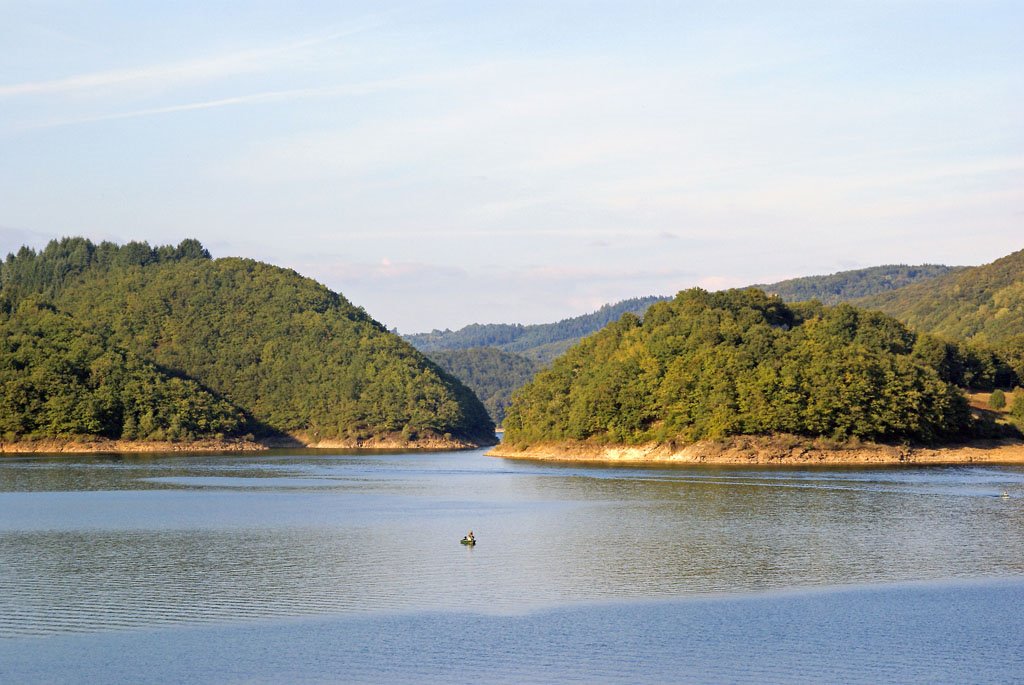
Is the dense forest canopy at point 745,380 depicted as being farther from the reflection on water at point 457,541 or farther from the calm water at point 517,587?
the calm water at point 517,587

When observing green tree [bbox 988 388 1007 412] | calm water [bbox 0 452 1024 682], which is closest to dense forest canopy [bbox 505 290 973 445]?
green tree [bbox 988 388 1007 412]

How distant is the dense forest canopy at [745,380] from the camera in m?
120

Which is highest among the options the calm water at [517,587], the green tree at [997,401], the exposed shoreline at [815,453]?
the green tree at [997,401]

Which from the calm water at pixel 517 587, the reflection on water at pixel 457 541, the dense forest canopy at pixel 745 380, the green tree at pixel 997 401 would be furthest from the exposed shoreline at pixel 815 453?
the calm water at pixel 517 587

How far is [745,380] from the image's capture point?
12406cm

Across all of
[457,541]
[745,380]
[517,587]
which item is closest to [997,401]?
[745,380]

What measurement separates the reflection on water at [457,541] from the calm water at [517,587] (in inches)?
8.7

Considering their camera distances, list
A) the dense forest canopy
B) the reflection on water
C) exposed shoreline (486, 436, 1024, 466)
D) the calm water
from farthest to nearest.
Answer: the dense forest canopy
exposed shoreline (486, 436, 1024, 466)
the reflection on water
the calm water

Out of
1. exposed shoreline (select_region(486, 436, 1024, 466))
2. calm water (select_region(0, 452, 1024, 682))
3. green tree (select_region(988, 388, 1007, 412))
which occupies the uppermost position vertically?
green tree (select_region(988, 388, 1007, 412))

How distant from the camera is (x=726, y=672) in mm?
31344

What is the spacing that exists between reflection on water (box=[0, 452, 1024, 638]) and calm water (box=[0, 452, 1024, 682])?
22cm

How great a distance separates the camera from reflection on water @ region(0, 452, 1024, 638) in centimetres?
4128

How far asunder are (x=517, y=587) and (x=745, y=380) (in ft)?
275

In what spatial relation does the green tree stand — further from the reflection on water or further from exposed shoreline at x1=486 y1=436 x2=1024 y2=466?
the reflection on water
